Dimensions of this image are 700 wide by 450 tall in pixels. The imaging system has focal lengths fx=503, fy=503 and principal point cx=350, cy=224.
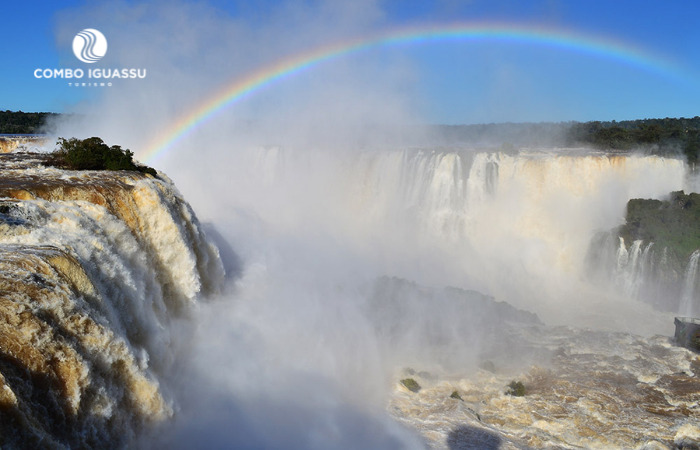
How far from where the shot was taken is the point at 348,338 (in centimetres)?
1353

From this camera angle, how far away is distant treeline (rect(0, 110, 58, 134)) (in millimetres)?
47553

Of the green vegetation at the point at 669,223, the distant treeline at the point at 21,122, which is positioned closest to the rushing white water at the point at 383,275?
the green vegetation at the point at 669,223

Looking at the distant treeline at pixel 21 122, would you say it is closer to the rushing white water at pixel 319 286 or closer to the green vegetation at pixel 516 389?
the rushing white water at pixel 319 286

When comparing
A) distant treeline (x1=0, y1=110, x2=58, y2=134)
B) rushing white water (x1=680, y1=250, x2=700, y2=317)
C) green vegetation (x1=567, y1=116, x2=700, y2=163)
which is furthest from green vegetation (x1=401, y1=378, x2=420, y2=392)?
distant treeline (x1=0, y1=110, x2=58, y2=134)

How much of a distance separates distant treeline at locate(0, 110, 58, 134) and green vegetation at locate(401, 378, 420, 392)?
146 feet

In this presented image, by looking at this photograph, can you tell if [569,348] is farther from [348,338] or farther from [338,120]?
[338,120]

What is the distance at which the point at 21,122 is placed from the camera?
5169 cm

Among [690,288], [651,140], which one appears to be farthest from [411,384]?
[651,140]

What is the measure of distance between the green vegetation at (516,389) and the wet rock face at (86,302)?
24.3ft

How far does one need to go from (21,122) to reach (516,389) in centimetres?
5678

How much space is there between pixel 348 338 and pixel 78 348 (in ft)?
29.2

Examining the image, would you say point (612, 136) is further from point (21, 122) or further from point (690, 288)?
point (21, 122)

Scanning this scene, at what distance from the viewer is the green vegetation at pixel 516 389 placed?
11469 mm

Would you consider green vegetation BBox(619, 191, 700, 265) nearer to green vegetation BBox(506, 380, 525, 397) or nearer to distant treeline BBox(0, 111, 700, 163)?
distant treeline BBox(0, 111, 700, 163)
